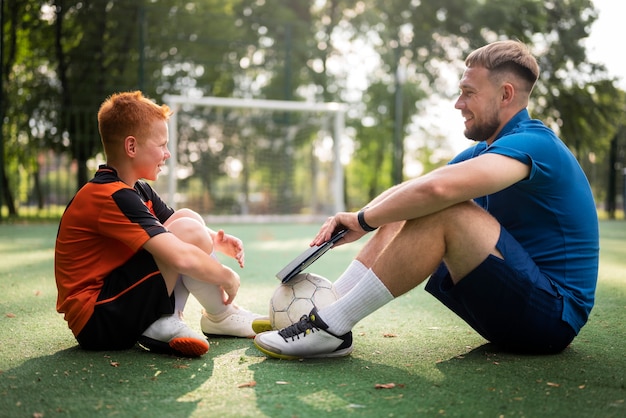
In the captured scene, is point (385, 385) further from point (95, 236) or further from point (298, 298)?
point (95, 236)

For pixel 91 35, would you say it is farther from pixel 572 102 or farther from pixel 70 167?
pixel 572 102

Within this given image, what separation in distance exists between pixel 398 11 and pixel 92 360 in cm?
2154

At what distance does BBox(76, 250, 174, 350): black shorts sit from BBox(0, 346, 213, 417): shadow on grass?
0.34ft

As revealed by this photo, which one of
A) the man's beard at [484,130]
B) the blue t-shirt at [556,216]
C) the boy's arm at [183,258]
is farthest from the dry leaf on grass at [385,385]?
the man's beard at [484,130]

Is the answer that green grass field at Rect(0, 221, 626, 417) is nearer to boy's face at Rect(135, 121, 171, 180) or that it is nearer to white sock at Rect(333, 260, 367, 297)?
white sock at Rect(333, 260, 367, 297)

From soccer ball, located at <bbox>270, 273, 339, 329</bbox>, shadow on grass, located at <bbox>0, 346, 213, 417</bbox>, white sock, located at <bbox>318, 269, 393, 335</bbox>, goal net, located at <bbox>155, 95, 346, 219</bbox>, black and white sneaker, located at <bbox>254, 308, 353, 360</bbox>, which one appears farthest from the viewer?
goal net, located at <bbox>155, 95, 346, 219</bbox>

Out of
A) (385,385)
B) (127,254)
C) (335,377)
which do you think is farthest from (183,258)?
(385,385)

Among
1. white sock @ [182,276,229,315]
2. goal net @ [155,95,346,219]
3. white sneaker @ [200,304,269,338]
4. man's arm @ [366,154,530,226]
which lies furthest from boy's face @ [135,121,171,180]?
goal net @ [155,95,346,219]

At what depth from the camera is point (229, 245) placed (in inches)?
117

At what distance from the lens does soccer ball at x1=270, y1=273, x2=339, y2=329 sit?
108 inches

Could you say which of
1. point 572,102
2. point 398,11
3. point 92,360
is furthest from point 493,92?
point 398,11

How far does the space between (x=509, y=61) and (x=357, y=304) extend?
3.63 ft

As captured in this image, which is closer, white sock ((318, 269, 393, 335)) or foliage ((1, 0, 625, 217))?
white sock ((318, 269, 393, 335))

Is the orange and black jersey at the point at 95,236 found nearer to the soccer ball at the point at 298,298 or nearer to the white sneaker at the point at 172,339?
the white sneaker at the point at 172,339
